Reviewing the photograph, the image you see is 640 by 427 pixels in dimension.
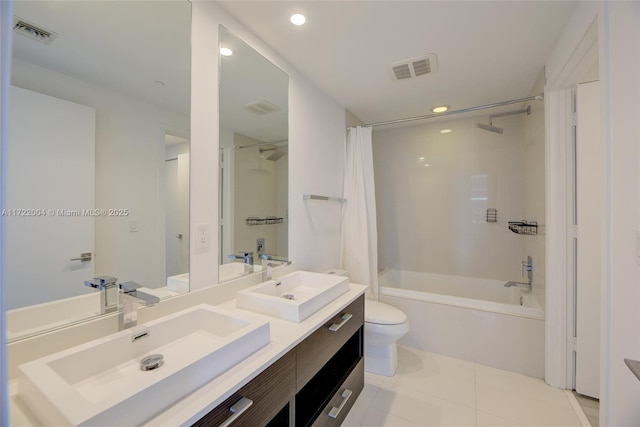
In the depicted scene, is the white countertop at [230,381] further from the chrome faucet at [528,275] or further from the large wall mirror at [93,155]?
the chrome faucet at [528,275]

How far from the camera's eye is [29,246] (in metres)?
0.87

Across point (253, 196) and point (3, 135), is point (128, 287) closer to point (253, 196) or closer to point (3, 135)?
point (3, 135)

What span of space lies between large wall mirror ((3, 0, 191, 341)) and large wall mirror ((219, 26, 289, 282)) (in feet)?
0.78

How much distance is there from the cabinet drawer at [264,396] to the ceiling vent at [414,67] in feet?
6.70

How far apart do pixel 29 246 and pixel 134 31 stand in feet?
3.14

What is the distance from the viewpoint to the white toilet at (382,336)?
2006 millimetres

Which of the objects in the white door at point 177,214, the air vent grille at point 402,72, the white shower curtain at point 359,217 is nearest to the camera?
the white door at point 177,214

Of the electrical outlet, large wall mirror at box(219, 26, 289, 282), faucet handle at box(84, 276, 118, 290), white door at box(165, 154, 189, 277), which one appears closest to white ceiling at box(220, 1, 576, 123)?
large wall mirror at box(219, 26, 289, 282)

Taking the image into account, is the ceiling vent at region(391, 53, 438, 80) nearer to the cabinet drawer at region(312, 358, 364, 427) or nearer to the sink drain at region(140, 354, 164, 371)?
the cabinet drawer at region(312, 358, 364, 427)

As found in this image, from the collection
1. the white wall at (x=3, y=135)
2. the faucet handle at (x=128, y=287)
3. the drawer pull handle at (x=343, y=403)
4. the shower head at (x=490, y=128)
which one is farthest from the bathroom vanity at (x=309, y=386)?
the shower head at (x=490, y=128)

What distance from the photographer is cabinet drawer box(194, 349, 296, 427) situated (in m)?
0.75

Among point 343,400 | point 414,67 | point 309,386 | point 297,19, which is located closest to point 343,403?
point 343,400

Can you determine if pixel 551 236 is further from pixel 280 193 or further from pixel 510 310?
pixel 280 193

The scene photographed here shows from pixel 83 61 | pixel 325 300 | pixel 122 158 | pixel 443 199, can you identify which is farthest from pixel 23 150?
pixel 443 199
